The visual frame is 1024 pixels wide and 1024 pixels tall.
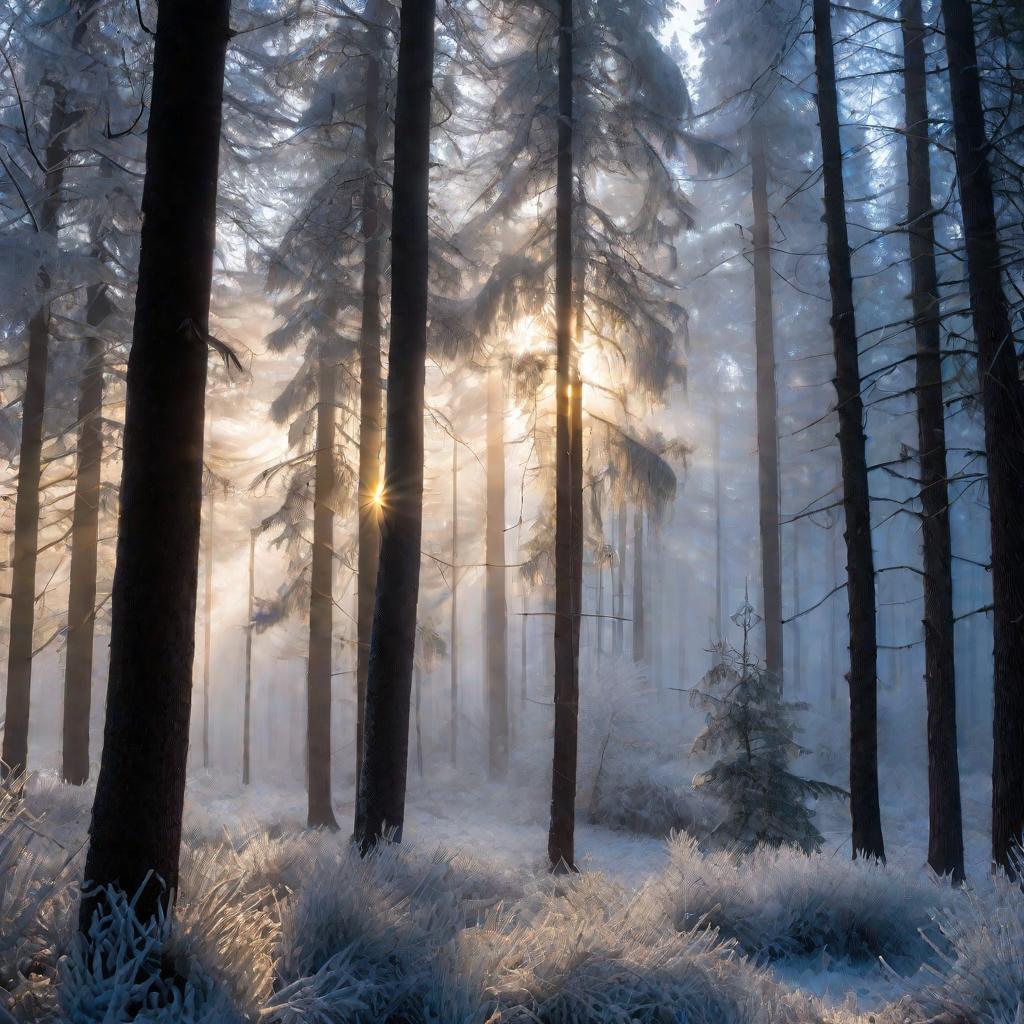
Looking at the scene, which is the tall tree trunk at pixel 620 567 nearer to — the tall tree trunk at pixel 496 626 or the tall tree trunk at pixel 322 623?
the tall tree trunk at pixel 496 626

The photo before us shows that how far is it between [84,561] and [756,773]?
1152 centimetres

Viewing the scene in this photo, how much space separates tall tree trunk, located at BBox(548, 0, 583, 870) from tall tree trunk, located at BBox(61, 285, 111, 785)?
8204 mm

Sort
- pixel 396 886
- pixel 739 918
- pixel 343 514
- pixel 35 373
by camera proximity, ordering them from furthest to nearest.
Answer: pixel 343 514
pixel 35 373
pixel 739 918
pixel 396 886

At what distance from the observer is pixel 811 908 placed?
5.75m

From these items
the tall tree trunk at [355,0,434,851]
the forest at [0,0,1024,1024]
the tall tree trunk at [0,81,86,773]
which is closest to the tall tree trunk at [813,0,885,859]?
the forest at [0,0,1024,1024]

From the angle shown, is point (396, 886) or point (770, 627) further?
point (770, 627)

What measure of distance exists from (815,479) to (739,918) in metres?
29.4

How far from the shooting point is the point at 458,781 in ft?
75.7

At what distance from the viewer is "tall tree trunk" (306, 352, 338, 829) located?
1344 centimetres

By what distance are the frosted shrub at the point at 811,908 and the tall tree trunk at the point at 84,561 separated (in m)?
11.2

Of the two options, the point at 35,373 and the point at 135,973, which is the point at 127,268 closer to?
the point at 35,373

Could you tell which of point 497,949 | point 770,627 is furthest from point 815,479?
point 497,949

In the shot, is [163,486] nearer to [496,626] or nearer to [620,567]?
[496,626]

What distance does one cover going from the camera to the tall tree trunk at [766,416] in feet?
53.8
